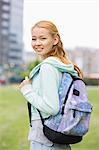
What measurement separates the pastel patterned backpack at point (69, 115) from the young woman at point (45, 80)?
2 centimetres

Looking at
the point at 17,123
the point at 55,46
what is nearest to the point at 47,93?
the point at 55,46

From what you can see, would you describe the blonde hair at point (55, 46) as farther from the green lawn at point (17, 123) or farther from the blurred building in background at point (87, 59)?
the blurred building in background at point (87, 59)

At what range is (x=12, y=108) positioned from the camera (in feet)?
16.3

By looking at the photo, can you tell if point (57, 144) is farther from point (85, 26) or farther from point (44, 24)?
point (85, 26)

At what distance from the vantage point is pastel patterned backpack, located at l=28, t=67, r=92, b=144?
122 cm

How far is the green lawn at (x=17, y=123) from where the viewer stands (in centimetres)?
384

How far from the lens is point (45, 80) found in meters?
1.23

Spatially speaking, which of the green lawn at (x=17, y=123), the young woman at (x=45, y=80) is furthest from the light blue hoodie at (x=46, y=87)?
the green lawn at (x=17, y=123)

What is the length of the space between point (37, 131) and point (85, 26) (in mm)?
2950

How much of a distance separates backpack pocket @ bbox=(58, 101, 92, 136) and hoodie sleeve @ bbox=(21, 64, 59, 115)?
0.12ft

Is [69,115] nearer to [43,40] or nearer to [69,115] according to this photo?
[69,115]

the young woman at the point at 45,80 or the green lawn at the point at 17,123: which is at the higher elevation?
the young woman at the point at 45,80

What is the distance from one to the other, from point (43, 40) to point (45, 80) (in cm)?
14

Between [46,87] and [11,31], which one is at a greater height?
[46,87]
